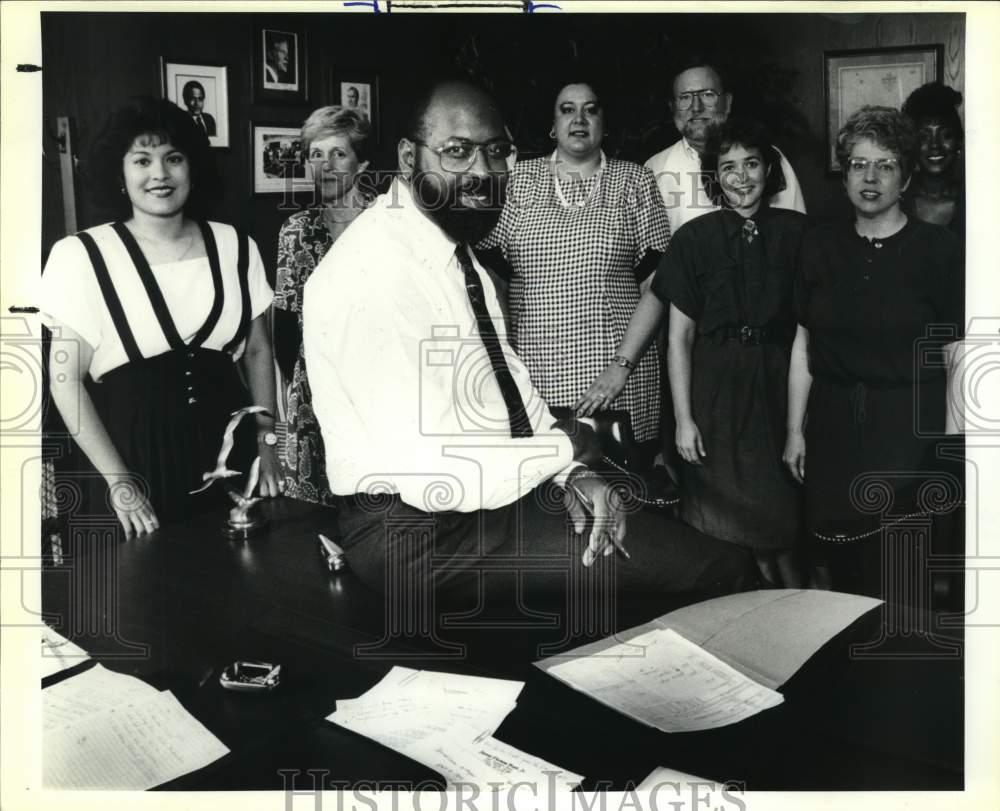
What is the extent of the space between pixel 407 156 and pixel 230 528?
0.96 m

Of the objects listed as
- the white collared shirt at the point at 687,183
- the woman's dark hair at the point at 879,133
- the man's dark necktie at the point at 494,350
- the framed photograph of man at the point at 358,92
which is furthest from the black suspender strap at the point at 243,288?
the woman's dark hair at the point at 879,133

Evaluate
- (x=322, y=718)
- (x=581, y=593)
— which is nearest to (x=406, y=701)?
(x=322, y=718)

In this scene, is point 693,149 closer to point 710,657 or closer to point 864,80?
point 864,80

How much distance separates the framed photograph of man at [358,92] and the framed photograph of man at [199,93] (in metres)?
0.25

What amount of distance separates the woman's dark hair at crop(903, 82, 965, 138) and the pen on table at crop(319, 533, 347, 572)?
5.41ft

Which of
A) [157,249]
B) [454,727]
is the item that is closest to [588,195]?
[157,249]

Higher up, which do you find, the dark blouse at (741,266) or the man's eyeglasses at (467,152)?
the man's eyeglasses at (467,152)

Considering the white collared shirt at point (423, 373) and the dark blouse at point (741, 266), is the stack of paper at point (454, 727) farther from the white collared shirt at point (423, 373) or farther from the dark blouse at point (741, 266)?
the dark blouse at point (741, 266)

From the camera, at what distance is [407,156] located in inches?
89.2

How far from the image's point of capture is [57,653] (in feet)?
7.75

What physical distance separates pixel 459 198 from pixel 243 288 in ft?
1.80

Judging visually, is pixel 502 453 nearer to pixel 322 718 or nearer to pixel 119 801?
pixel 322 718

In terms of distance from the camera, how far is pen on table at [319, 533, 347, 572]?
7.63 ft

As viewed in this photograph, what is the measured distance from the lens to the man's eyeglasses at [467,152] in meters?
2.27
